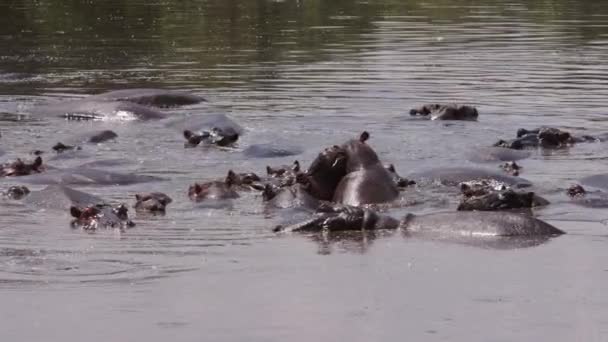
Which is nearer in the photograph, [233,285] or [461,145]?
[233,285]

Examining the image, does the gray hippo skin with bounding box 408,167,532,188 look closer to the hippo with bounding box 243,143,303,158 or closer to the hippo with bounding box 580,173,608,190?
the hippo with bounding box 580,173,608,190

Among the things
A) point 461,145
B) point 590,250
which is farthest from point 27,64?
point 590,250

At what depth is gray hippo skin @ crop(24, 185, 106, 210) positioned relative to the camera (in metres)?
11.1

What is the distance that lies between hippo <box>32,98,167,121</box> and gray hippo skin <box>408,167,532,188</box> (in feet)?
15.5

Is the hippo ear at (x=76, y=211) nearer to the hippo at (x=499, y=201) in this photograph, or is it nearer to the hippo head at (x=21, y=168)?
the hippo head at (x=21, y=168)

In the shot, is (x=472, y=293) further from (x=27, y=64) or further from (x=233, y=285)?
(x=27, y=64)

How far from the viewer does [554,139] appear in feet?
45.8

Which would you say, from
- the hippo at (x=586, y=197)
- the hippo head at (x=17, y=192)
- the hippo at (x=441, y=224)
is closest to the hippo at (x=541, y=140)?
the hippo at (x=586, y=197)

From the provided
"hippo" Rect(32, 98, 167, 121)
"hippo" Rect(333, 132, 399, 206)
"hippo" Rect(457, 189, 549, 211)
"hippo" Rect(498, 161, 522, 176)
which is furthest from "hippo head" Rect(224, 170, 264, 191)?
"hippo" Rect(32, 98, 167, 121)

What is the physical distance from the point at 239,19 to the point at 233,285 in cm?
2312

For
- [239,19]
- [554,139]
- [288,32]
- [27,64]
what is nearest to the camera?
[554,139]

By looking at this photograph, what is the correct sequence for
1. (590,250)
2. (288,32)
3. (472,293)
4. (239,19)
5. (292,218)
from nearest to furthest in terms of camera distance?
(472,293) < (590,250) < (292,218) < (288,32) < (239,19)

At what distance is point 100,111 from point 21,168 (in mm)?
4031

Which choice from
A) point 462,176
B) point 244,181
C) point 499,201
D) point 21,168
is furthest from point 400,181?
point 21,168
